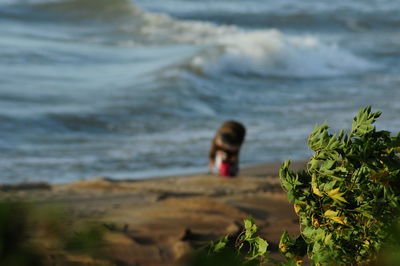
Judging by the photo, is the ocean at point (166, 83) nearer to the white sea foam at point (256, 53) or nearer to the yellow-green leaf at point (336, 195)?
the white sea foam at point (256, 53)

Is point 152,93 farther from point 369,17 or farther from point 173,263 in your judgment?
point 369,17

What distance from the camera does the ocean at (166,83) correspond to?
34.7ft

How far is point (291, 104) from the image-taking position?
14.3 meters

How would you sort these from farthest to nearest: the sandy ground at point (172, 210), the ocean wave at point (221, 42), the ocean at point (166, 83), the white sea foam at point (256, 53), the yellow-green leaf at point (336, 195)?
the ocean wave at point (221, 42) → the white sea foam at point (256, 53) → the ocean at point (166, 83) → the sandy ground at point (172, 210) → the yellow-green leaf at point (336, 195)

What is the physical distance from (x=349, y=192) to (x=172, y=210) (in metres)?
3.68

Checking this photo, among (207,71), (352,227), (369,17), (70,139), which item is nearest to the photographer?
(352,227)

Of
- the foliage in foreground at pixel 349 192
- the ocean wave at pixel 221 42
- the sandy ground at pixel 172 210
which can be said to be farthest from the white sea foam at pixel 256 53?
the foliage in foreground at pixel 349 192

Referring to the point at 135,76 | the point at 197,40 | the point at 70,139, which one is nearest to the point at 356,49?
the point at 197,40

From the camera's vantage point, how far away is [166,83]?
15828mm

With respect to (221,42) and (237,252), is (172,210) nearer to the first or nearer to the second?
Answer: (237,252)

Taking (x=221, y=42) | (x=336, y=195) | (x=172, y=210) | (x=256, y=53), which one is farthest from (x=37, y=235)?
(x=221, y=42)

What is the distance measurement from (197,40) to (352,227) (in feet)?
70.2

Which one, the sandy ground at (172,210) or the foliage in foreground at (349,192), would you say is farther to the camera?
the sandy ground at (172,210)

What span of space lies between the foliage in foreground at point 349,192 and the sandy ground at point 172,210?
1.90 meters
